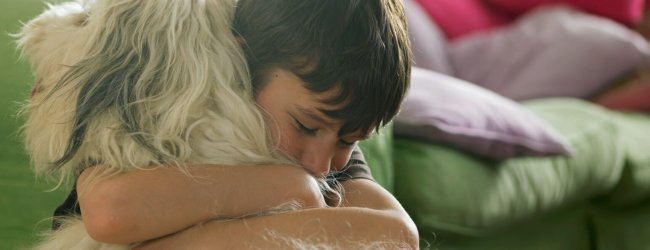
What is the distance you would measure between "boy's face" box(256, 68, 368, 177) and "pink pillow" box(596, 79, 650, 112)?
1.50 m

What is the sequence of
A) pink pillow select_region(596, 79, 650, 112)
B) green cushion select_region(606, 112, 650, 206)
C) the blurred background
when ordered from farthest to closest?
pink pillow select_region(596, 79, 650, 112) → green cushion select_region(606, 112, 650, 206) → the blurred background

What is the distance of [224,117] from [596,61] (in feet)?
5.56

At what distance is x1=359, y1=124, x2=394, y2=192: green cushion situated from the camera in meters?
1.51

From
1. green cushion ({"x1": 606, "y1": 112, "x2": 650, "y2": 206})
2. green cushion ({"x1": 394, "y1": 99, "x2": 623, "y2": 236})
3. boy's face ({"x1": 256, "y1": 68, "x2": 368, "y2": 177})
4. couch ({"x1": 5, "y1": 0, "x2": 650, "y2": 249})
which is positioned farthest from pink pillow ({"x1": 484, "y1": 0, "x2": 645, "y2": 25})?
boy's face ({"x1": 256, "y1": 68, "x2": 368, "y2": 177})

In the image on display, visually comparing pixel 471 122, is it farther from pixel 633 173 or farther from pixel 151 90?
pixel 151 90

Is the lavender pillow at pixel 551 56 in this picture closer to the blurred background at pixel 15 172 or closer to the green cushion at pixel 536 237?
the green cushion at pixel 536 237

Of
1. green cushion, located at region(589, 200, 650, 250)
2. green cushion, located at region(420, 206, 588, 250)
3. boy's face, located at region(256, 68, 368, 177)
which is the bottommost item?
green cushion, located at region(589, 200, 650, 250)

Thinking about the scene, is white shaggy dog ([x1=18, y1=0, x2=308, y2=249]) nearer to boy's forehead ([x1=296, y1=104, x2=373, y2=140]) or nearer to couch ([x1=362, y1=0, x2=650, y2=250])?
boy's forehead ([x1=296, y1=104, x2=373, y2=140])

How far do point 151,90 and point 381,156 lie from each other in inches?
27.5

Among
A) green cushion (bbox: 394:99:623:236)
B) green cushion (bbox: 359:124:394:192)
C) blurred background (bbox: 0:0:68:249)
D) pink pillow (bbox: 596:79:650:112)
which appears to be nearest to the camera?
blurred background (bbox: 0:0:68:249)

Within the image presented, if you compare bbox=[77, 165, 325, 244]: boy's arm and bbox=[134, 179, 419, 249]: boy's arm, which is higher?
bbox=[77, 165, 325, 244]: boy's arm

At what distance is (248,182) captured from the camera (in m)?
0.94

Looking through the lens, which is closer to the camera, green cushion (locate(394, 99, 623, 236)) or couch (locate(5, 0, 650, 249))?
couch (locate(5, 0, 650, 249))

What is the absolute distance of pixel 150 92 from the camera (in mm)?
913
